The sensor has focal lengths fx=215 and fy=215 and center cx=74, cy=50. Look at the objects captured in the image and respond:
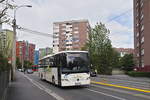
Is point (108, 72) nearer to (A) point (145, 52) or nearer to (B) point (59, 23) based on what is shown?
(A) point (145, 52)

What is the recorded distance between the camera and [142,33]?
192 feet

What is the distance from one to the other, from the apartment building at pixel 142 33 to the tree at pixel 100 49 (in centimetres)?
966

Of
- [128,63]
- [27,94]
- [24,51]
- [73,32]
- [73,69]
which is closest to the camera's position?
[27,94]

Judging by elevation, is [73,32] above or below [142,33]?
above

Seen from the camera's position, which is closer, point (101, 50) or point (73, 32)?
point (101, 50)

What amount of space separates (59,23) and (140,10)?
193 ft

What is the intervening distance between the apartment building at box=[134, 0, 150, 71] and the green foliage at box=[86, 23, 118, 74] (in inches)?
362

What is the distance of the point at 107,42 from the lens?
153ft

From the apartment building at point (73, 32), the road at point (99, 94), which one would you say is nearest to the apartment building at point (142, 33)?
the road at point (99, 94)

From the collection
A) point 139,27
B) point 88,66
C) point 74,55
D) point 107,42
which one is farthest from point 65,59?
point 139,27

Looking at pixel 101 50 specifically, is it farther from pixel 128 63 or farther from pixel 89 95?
pixel 89 95

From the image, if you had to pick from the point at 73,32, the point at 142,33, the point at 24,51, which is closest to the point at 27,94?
the point at 142,33

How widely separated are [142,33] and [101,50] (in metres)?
17.9

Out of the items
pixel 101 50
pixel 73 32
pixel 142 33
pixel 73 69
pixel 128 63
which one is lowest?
pixel 128 63
